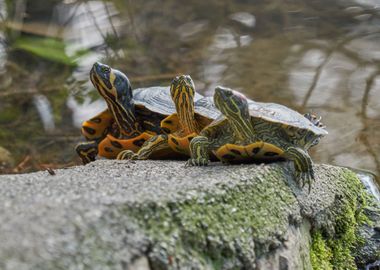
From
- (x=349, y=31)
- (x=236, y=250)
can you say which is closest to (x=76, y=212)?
(x=236, y=250)

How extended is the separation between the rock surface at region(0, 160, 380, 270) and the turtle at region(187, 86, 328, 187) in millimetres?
76

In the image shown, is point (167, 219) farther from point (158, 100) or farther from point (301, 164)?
point (158, 100)

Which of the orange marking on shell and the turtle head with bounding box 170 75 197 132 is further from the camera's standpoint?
the orange marking on shell

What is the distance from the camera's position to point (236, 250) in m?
1.78

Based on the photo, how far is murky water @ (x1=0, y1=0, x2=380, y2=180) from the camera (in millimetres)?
4906

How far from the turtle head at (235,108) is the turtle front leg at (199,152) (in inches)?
6.1

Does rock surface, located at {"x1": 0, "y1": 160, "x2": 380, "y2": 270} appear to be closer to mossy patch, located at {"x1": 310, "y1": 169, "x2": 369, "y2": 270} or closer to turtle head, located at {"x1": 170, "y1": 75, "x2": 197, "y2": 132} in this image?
mossy patch, located at {"x1": 310, "y1": 169, "x2": 369, "y2": 270}

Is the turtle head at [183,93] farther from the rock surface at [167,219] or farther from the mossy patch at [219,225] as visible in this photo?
the mossy patch at [219,225]

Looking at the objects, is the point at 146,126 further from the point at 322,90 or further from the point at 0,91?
the point at 0,91

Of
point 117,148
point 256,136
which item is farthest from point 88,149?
point 256,136

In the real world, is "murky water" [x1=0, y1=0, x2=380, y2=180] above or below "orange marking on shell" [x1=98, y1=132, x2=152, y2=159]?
below

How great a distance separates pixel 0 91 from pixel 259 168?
4.55m

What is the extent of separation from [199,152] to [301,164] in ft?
1.28

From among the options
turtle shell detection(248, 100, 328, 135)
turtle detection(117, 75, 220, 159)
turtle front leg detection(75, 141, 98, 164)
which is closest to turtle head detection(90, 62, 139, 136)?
turtle front leg detection(75, 141, 98, 164)
